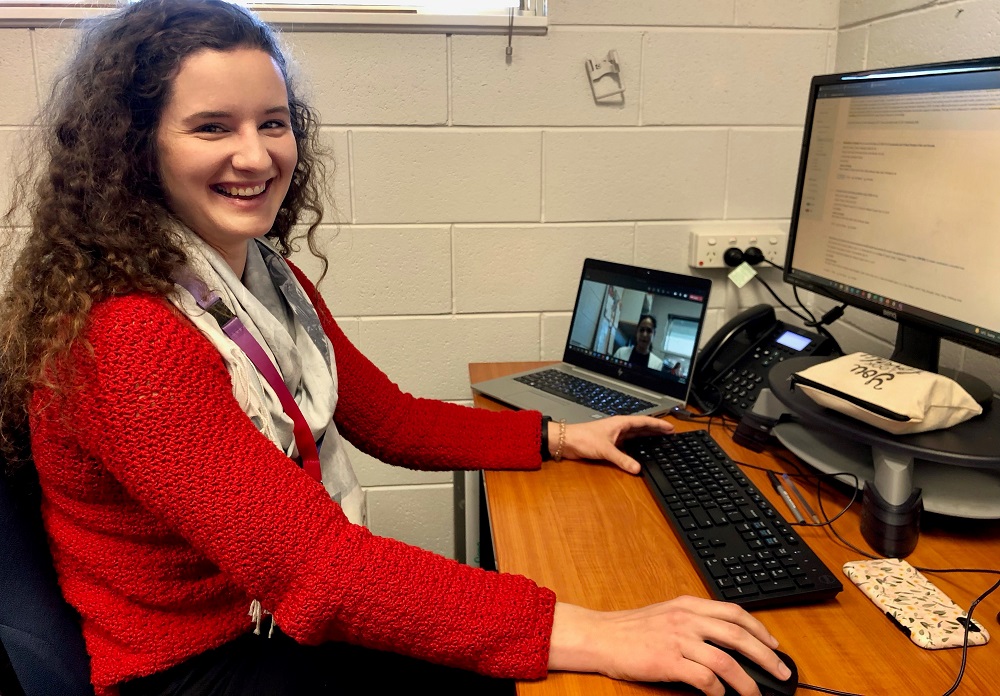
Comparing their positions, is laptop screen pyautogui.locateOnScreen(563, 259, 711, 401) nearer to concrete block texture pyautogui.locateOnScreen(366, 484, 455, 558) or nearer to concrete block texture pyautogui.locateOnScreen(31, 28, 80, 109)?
concrete block texture pyautogui.locateOnScreen(366, 484, 455, 558)

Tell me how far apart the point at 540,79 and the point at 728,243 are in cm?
55

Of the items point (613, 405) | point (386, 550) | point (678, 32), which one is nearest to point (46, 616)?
point (386, 550)

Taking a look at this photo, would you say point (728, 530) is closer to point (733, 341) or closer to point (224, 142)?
point (733, 341)

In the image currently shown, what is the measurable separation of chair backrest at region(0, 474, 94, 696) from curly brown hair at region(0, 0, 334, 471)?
0.08 m

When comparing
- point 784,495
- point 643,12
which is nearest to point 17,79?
point 643,12

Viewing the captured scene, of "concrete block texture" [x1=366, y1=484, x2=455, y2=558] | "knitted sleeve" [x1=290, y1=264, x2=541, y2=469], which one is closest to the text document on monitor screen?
"knitted sleeve" [x1=290, y1=264, x2=541, y2=469]

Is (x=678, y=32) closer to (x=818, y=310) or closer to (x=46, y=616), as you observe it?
(x=818, y=310)

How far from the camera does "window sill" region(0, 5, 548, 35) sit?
1.44 meters

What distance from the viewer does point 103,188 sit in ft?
2.74

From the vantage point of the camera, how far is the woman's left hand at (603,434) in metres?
1.16

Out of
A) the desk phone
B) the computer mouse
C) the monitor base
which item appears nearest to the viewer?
the computer mouse

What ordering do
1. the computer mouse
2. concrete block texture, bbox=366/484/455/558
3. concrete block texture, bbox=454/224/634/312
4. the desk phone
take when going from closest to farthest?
1. the computer mouse
2. the desk phone
3. concrete block texture, bbox=454/224/634/312
4. concrete block texture, bbox=366/484/455/558

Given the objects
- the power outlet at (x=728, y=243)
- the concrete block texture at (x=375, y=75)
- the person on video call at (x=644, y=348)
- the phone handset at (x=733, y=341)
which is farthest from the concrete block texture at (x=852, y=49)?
the concrete block texture at (x=375, y=75)

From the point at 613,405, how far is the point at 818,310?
69cm
